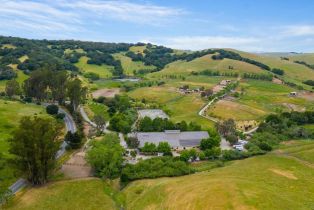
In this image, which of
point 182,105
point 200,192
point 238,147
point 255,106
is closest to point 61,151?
point 200,192

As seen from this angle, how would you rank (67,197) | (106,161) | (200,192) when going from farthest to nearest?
(106,161) → (67,197) → (200,192)

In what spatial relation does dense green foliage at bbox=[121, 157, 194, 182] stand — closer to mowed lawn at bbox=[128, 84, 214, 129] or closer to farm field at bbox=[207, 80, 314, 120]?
mowed lawn at bbox=[128, 84, 214, 129]

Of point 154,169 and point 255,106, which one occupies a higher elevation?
point 255,106

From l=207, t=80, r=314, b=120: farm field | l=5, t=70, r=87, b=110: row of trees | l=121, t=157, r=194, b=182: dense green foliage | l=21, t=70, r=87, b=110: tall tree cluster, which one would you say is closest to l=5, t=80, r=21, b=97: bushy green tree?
l=5, t=70, r=87, b=110: row of trees

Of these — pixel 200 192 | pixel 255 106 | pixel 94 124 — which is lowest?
pixel 94 124

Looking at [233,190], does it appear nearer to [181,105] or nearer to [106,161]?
[106,161]

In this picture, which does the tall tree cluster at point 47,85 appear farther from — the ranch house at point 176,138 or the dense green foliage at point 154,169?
the dense green foliage at point 154,169
